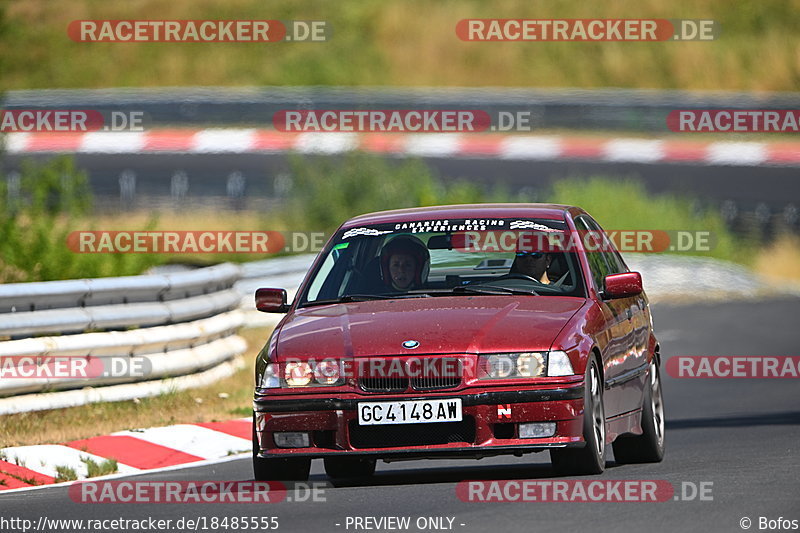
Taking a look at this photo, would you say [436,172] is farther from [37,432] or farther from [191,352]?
[37,432]

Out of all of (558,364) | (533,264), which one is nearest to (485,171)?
(533,264)

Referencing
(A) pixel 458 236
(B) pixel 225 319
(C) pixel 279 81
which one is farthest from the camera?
(C) pixel 279 81

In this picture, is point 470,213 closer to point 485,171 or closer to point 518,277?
point 518,277

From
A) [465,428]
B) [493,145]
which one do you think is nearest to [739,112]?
[493,145]

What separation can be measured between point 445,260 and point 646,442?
5.38 ft

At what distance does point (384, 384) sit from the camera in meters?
8.80

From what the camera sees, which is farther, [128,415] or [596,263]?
[128,415]

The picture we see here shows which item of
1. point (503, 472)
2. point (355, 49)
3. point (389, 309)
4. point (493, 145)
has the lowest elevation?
point (503, 472)

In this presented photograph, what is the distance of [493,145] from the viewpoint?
32.2 metres

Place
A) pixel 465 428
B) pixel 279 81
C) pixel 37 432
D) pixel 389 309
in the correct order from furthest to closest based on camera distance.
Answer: pixel 279 81 → pixel 37 432 → pixel 389 309 → pixel 465 428

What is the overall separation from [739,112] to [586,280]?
73.5ft

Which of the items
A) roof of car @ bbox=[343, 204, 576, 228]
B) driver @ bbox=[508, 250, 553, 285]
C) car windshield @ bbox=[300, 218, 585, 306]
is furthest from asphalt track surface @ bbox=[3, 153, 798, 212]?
driver @ bbox=[508, 250, 553, 285]

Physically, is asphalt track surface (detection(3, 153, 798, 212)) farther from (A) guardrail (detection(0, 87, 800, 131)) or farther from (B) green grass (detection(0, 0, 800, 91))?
(B) green grass (detection(0, 0, 800, 91))

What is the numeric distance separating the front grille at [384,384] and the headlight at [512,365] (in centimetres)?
40
